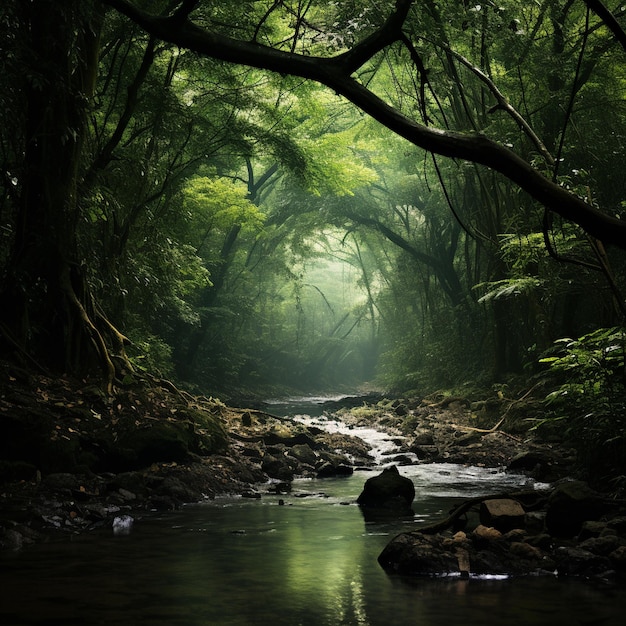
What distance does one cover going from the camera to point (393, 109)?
158 inches

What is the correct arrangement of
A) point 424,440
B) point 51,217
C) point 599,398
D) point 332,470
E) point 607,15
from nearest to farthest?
point 607,15, point 599,398, point 51,217, point 332,470, point 424,440

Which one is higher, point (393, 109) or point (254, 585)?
point (393, 109)

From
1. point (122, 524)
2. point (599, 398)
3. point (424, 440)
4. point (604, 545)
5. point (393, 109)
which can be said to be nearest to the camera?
point (393, 109)

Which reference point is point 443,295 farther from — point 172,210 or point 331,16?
point 331,16

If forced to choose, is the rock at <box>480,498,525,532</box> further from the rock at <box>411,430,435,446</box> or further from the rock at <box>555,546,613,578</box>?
the rock at <box>411,430,435,446</box>

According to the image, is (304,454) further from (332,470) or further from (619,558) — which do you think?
(619,558)

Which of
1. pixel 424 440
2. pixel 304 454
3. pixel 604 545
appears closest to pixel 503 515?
pixel 604 545

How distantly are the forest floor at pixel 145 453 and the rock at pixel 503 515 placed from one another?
3409 millimetres

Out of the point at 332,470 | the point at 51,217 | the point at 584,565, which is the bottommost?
the point at 584,565

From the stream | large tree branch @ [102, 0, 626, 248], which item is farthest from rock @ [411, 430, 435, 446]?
large tree branch @ [102, 0, 626, 248]

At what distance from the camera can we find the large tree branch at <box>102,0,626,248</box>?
377 centimetres

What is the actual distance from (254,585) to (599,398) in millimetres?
4427

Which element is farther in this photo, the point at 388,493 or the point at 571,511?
the point at 388,493

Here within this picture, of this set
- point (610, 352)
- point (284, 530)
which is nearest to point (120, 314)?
point (284, 530)
